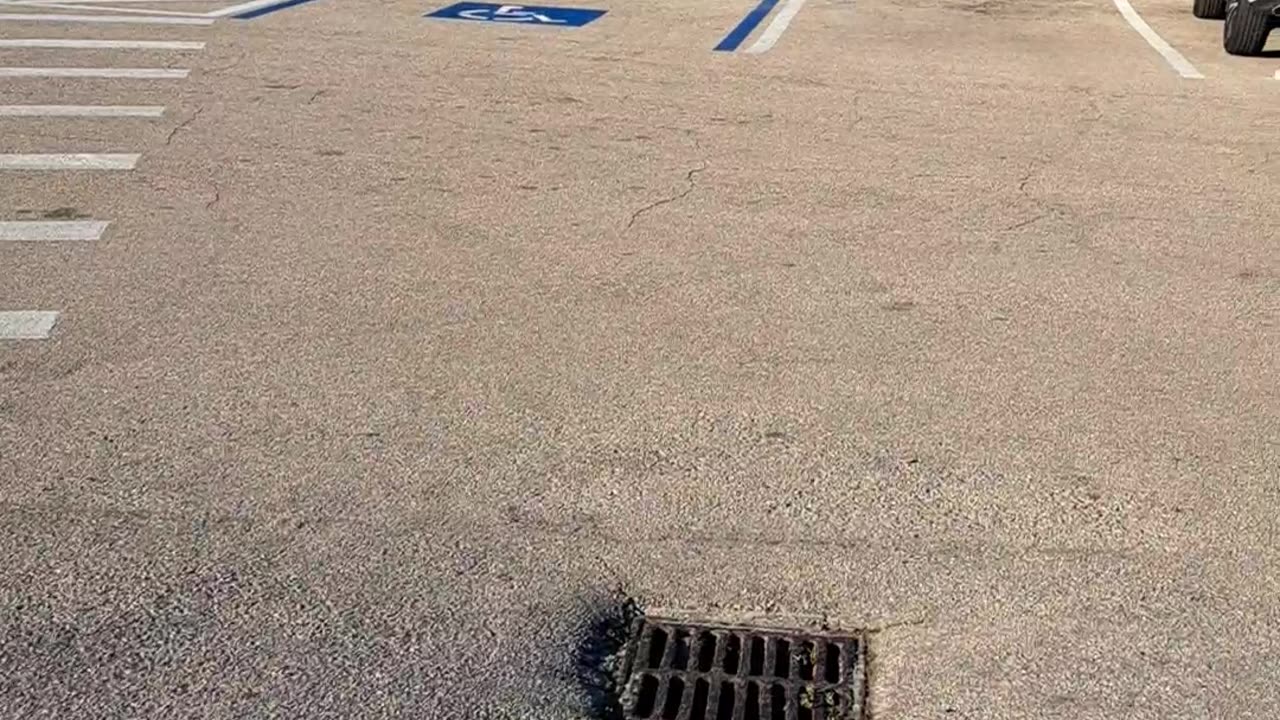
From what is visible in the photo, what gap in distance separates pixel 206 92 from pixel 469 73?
6.41ft

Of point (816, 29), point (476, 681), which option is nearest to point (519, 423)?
point (476, 681)

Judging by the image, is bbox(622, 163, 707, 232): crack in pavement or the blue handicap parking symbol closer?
bbox(622, 163, 707, 232): crack in pavement

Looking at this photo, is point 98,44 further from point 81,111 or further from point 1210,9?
point 1210,9

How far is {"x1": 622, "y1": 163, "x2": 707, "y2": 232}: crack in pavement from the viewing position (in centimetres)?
868

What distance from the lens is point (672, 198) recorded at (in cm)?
910

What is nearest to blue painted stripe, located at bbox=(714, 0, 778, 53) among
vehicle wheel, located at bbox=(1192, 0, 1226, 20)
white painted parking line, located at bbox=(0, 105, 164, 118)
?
vehicle wheel, located at bbox=(1192, 0, 1226, 20)

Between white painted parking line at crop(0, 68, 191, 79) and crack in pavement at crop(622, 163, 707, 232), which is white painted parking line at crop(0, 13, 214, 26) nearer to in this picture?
white painted parking line at crop(0, 68, 191, 79)

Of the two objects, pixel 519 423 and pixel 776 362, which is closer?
pixel 519 423

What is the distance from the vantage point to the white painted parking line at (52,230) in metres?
8.15

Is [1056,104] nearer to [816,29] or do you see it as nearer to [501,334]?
[816,29]

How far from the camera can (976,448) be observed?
→ 5734 millimetres

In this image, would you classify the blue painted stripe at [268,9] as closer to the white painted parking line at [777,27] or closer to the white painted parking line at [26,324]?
the white painted parking line at [777,27]

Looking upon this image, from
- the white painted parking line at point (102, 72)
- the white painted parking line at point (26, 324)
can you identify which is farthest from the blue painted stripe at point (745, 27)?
the white painted parking line at point (26, 324)

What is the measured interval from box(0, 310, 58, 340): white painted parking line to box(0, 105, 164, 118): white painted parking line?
165 inches
